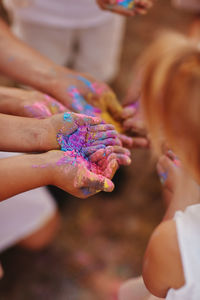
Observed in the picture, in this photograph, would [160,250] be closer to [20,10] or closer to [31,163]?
[31,163]

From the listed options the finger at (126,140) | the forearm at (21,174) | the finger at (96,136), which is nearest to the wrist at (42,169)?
the forearm at (21,174)

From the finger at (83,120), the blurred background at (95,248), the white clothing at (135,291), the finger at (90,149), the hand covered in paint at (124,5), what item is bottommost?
the blurred background at (95,248)

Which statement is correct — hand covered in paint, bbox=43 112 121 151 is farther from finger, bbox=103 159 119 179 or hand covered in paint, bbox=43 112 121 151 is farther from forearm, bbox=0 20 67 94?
forearm, bbox=0 20 67 94

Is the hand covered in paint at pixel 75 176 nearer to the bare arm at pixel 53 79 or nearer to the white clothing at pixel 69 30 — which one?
the bare arm at pixel 53 79

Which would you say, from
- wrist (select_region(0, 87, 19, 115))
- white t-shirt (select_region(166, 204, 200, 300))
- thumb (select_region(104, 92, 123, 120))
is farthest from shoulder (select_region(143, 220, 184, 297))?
wrist (select_region(0, 87, 19, 115))

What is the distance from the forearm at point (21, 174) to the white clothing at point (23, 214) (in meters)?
0.32

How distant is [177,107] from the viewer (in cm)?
62

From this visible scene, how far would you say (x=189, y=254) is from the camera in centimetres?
59

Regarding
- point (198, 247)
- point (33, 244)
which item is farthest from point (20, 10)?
point (198, 247)

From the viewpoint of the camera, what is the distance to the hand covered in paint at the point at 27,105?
0.82 metres

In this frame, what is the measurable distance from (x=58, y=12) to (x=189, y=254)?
3.11 ft

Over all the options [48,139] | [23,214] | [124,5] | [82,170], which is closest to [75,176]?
[82,170]

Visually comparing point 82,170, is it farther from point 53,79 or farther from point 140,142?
point 53,79

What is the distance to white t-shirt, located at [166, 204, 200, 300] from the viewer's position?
59 cm
